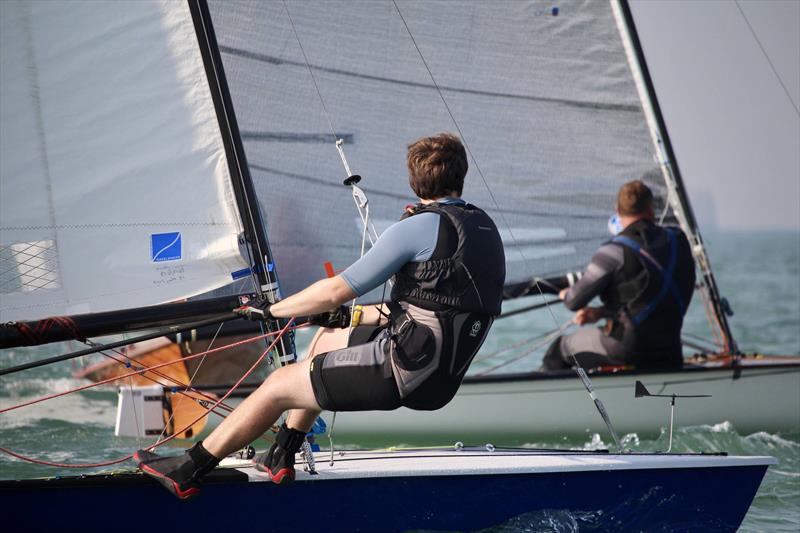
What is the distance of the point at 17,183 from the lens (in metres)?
3.62

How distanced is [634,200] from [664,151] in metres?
0.78

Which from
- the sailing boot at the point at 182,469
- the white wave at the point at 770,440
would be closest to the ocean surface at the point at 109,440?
the white wave at the point at 770,440

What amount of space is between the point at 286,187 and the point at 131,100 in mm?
Result: 1561

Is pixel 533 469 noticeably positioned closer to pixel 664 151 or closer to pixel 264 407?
pixel 264 407

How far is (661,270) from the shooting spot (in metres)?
5.27

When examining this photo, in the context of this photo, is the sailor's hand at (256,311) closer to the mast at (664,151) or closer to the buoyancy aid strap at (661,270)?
the buoyancy aid strap at (661,270)

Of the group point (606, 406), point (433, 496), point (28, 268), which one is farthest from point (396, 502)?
point (606, 406)

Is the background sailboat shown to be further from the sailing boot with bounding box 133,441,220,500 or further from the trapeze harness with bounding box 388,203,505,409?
the trapeze harness with bounding box 388,203,505,409

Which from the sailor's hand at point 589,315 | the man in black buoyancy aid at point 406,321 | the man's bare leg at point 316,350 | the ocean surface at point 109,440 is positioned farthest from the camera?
the sailor's hand at point 589,315

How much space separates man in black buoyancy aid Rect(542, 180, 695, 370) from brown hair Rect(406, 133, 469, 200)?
7.58 ft

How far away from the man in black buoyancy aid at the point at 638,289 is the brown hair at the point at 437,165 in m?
2.31

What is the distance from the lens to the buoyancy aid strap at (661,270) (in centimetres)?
525

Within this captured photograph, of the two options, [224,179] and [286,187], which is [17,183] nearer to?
[224,179]

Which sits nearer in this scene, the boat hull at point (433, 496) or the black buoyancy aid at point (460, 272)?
the black buoyancy aid at point (460, 272)
